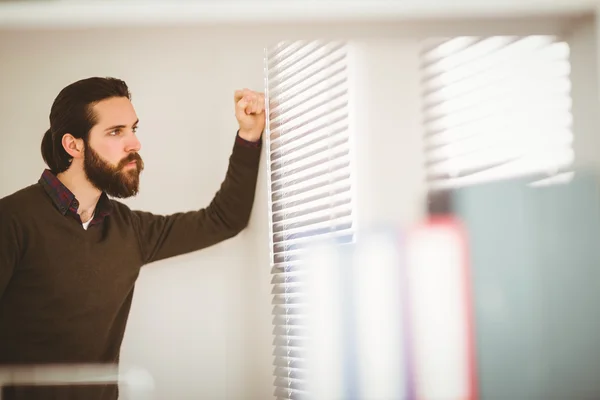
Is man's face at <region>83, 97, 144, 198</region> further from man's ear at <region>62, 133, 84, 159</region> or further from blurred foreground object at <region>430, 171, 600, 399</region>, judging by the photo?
blurred foreground object at <region>430, 171, 600, 399</region>

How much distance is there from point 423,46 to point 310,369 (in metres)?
0.62

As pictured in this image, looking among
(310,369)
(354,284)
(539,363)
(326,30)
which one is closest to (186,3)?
(326,30)

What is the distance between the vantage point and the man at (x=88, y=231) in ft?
3.03

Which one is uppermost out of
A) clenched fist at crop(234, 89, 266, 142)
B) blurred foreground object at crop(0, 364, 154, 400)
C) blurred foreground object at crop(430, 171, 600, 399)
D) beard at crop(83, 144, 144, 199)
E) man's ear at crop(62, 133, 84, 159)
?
→ clenched fist at crop(234, 89, 266, 142)

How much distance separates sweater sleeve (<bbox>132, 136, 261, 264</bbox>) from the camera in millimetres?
984

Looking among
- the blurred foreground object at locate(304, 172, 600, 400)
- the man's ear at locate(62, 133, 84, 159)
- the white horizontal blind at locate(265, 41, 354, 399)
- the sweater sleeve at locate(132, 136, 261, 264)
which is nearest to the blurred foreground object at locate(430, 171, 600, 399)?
the blurred foreground object at locate(304, 172, 600, 400)

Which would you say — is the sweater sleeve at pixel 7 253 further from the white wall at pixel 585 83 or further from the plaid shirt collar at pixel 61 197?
the white wall at pixel 585 83

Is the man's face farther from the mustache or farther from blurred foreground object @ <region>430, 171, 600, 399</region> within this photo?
blurred foreground object @ <region>430, 171, 600, 399</region>

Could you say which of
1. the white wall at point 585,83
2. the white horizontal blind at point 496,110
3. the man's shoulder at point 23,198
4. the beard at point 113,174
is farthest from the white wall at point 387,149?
the man's shoulder at point 23,198

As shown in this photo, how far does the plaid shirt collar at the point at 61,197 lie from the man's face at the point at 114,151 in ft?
0.14

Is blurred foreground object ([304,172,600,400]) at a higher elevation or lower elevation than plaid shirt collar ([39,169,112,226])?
lower

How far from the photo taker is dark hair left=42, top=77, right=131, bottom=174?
0.96m

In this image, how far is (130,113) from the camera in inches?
38.5

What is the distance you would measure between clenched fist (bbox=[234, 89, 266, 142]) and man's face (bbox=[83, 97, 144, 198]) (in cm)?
18
